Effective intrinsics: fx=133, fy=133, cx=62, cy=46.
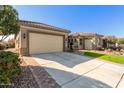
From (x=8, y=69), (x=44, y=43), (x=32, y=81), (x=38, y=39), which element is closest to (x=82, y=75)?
(x=32, y=81)

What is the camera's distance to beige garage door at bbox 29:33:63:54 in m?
13.1

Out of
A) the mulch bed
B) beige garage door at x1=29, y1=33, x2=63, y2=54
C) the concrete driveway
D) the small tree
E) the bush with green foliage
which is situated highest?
the small tree

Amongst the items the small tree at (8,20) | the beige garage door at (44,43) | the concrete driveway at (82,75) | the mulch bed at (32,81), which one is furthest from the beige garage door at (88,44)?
the mulch bed at (32,81)

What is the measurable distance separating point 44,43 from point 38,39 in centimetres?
91

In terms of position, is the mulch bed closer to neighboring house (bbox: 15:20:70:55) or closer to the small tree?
the small tree

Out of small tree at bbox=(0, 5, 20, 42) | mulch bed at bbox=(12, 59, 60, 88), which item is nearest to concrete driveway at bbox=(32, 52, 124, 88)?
mulch bed at bbox=(12, 59, 60, 88)

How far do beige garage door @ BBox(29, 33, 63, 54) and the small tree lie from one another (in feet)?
15.5

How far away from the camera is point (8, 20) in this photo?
7.71 m

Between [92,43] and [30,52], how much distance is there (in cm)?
1573

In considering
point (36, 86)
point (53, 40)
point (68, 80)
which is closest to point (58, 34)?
point (53, 40)

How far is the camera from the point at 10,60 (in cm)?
537

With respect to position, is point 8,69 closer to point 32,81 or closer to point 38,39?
point 32,81

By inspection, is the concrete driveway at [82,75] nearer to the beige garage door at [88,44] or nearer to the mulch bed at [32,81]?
the mulch bed at [32,81]
